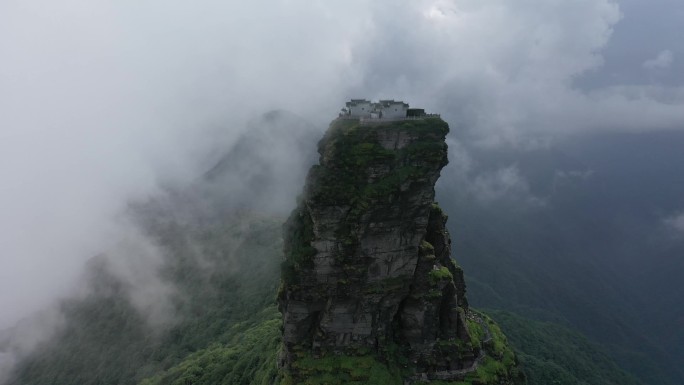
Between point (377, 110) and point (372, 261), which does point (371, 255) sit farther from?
point (377, 110)

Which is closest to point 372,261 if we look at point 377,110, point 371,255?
point 371,255

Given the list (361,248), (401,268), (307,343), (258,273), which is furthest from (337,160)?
(258,273)

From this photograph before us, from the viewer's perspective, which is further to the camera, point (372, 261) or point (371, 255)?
point (372, 261)

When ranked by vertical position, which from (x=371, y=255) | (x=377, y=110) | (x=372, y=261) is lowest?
(x=372, y=261)

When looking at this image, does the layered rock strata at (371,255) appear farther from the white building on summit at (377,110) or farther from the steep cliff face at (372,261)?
the white building on summit at (377,110)

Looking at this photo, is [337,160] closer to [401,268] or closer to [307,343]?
[401,268]

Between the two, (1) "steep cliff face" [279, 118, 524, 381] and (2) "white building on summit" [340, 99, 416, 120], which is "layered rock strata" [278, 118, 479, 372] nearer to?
(1) "steep cliff face" [279, 118, 524, 381]

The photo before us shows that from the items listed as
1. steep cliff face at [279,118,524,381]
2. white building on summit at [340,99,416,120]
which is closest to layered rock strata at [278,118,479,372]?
steep cliff face at [279,118,524,381]
